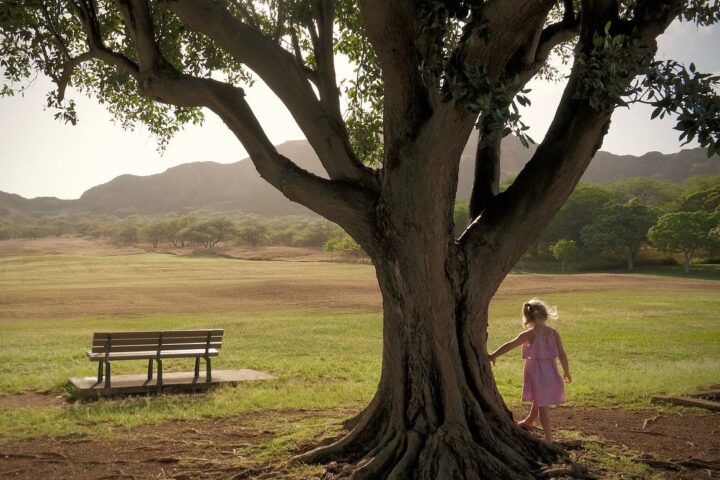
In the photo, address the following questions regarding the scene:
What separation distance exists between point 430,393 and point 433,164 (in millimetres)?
2290

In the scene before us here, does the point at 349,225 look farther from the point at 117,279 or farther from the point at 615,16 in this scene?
the point at 117,279

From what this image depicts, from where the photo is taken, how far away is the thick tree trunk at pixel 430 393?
621 centimetres

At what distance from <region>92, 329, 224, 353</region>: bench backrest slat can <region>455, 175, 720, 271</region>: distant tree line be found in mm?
60079

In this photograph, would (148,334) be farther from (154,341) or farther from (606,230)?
(606,230)

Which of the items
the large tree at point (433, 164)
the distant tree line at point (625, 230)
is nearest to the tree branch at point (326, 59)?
the large tree at point (433, 164)

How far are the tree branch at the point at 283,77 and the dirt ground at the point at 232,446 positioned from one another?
3.26m

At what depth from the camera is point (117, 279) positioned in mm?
56594

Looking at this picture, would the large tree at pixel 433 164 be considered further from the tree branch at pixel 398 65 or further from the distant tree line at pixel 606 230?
the distant tree line at pixel 606 230

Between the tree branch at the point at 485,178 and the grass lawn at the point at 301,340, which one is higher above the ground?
the tree branch at the point at 485,178

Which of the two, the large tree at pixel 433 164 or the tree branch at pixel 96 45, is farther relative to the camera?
the tree branch at pixel 96 45

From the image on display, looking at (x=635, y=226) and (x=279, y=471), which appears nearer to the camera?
(x=279, y=471)

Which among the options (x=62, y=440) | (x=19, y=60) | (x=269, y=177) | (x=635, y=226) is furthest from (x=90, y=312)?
(x=635, y=226)

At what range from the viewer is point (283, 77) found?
7262 mm

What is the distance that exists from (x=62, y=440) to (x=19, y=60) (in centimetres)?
643
